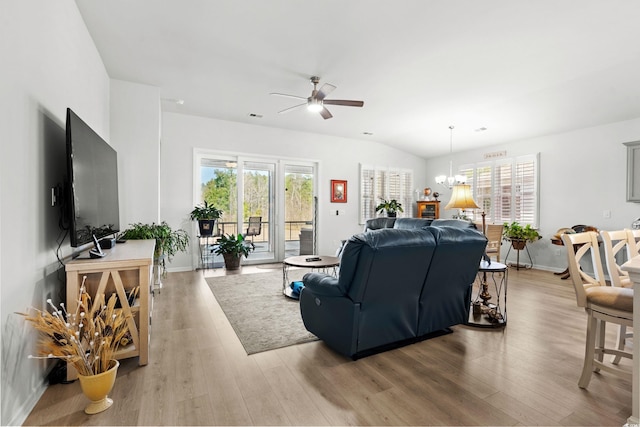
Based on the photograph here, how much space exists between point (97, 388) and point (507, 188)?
756cm

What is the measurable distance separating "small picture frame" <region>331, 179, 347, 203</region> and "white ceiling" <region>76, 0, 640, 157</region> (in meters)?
2.00

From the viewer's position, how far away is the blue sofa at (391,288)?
223 cm

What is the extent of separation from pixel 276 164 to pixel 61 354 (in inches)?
207

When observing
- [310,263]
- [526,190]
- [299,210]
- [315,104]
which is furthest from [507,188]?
[310,263]

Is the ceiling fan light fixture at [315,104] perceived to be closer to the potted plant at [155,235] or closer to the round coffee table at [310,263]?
the round coffee table at [310,263]

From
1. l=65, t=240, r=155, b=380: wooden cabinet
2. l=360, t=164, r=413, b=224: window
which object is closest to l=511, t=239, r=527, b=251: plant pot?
l=360, t=164, r=413, b=224: window

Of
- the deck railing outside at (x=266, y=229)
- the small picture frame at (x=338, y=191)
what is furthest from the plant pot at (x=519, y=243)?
the deck railing outside at (x=266, y=229)

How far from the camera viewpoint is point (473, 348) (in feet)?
8.57

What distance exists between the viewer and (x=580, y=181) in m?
5.66

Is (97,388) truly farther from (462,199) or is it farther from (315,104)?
(462,199)

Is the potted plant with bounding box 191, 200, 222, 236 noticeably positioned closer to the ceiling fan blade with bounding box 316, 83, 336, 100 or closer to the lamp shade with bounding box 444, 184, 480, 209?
the ceiling fan blade with bounding box 316, 83, 336, 100

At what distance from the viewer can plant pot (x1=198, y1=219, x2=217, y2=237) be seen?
5.51 m

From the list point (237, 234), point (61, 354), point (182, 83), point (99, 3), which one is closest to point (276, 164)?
point (237, 234)

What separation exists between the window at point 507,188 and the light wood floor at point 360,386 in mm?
4061
